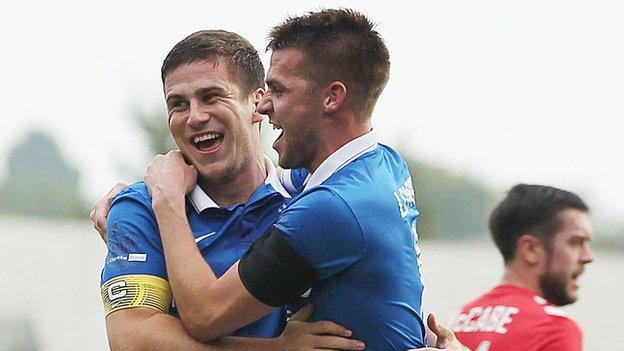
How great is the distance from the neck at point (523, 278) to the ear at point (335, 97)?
259 centimetres

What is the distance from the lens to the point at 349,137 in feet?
18.3

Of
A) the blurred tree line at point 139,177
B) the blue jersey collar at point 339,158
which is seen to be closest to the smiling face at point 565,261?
the blue jersey collar at point 339,158

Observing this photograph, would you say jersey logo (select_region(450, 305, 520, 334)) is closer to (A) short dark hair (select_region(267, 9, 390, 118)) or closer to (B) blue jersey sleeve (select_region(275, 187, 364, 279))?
(A) short dark hair (select_region(267, 9, 390, 118))

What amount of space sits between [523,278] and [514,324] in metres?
Result: 0.45

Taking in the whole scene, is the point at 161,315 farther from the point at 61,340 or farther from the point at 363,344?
the point at 61,340

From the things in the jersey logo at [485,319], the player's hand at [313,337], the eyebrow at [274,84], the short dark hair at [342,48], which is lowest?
the jersey logo at [485,319]

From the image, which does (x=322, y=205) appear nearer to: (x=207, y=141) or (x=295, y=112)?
(x=295, y=112)

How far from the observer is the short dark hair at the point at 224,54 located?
582 cm

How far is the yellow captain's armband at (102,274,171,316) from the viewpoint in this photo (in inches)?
215

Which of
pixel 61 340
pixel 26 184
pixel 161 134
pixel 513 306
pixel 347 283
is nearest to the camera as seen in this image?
pixel 347 283

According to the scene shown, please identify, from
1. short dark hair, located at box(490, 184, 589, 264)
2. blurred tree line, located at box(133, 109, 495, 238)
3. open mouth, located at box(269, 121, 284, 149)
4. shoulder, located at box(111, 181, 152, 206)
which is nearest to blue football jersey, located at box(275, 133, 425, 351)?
open mouth, located at box(269, 121, 284, 149)

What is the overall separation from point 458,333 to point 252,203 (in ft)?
7.29

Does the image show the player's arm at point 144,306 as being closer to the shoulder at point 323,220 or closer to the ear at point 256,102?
the shoulder at point 323,220

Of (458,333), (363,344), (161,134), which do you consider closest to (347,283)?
(363,344)
